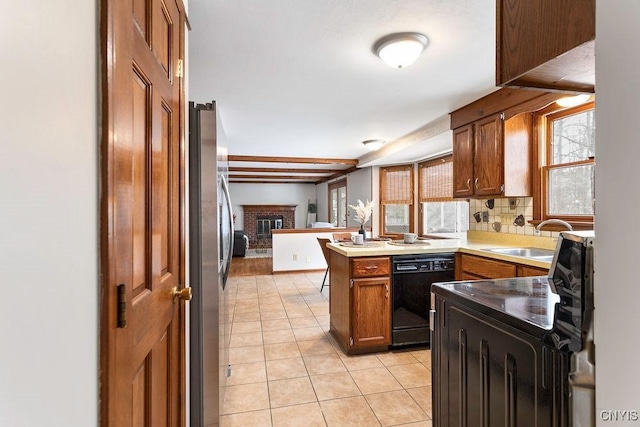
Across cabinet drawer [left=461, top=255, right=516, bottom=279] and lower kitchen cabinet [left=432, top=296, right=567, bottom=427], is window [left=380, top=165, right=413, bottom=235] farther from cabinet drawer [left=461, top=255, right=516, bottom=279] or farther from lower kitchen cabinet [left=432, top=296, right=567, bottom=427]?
lower kitchen cabinet [left=432, top=296, right=567, bottom=427]

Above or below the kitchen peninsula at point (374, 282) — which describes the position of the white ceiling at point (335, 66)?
above

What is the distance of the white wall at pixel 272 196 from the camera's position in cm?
1069

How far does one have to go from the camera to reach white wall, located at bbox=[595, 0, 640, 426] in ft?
1.66

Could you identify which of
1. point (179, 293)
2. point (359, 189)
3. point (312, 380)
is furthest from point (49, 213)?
point (359, 189)

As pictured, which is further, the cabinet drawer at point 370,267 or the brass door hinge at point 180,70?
the cabinet drawer at point 370,267

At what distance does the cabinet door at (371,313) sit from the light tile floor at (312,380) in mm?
144

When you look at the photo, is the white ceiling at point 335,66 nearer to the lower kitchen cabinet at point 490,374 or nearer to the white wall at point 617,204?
the white wall at point 617,204

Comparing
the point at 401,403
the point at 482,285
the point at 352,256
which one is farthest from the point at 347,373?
the point at 482,285

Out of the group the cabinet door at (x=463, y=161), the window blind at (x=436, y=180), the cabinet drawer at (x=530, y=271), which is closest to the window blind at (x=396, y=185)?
the window blind at (x=436, y=180)

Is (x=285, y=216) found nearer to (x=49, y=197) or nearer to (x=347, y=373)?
(x=347, y=373)

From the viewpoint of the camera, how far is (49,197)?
0.47m

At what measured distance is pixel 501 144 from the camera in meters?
2.90

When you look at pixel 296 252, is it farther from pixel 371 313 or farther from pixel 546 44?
pixel 546 44

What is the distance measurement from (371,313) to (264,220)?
8.52 metres
